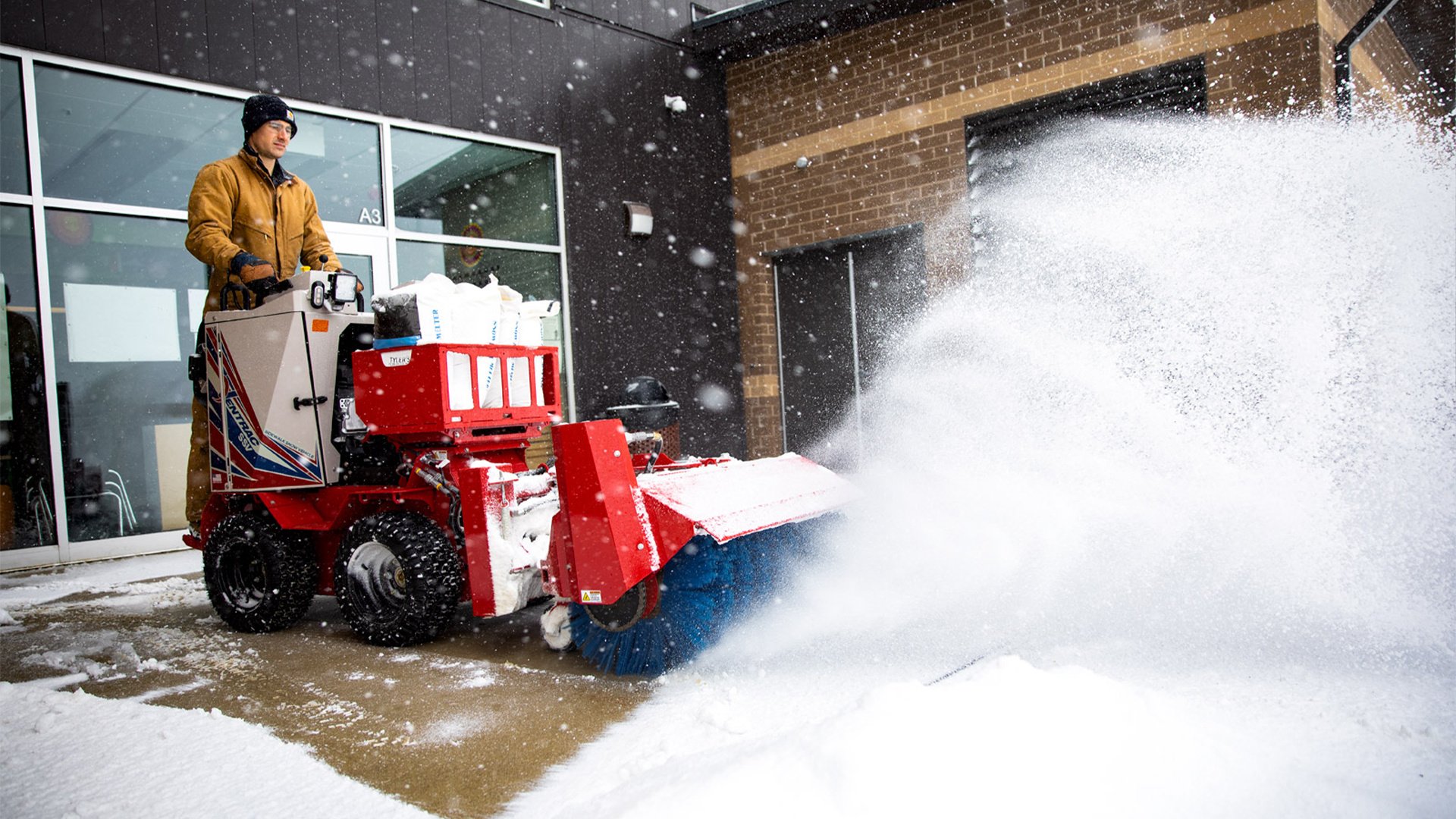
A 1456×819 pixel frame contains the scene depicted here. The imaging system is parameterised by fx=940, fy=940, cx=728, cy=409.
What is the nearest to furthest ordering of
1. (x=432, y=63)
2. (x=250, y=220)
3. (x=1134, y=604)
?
(x=1134, y=604) → (x=250, y=220) → (x=432, y=63)

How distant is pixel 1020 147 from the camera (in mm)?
8062

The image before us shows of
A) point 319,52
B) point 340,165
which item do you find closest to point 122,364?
point 340,165

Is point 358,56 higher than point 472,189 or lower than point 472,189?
higher

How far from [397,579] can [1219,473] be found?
321 cm

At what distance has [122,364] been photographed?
6.44 m

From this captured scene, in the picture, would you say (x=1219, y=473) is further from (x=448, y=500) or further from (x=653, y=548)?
(x=448, y=500)

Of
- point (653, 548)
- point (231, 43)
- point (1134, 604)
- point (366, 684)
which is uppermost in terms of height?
point (231, 43)

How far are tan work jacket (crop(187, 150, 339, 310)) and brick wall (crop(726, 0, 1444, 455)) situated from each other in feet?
18.0

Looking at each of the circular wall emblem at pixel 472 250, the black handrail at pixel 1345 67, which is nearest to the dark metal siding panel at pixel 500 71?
the circular wall emblem at pixel 472 250

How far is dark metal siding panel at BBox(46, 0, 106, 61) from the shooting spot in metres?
6.06

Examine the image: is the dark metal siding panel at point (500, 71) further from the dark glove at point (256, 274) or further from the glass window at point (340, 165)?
the dark glove at point (256, 274)

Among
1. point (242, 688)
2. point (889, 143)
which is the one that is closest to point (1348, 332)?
point (242, 688)

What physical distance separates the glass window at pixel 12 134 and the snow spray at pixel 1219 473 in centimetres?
574

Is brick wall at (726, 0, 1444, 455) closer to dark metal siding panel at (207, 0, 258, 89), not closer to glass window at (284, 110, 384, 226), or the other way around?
glass window at (284, 110, 384, 226)
